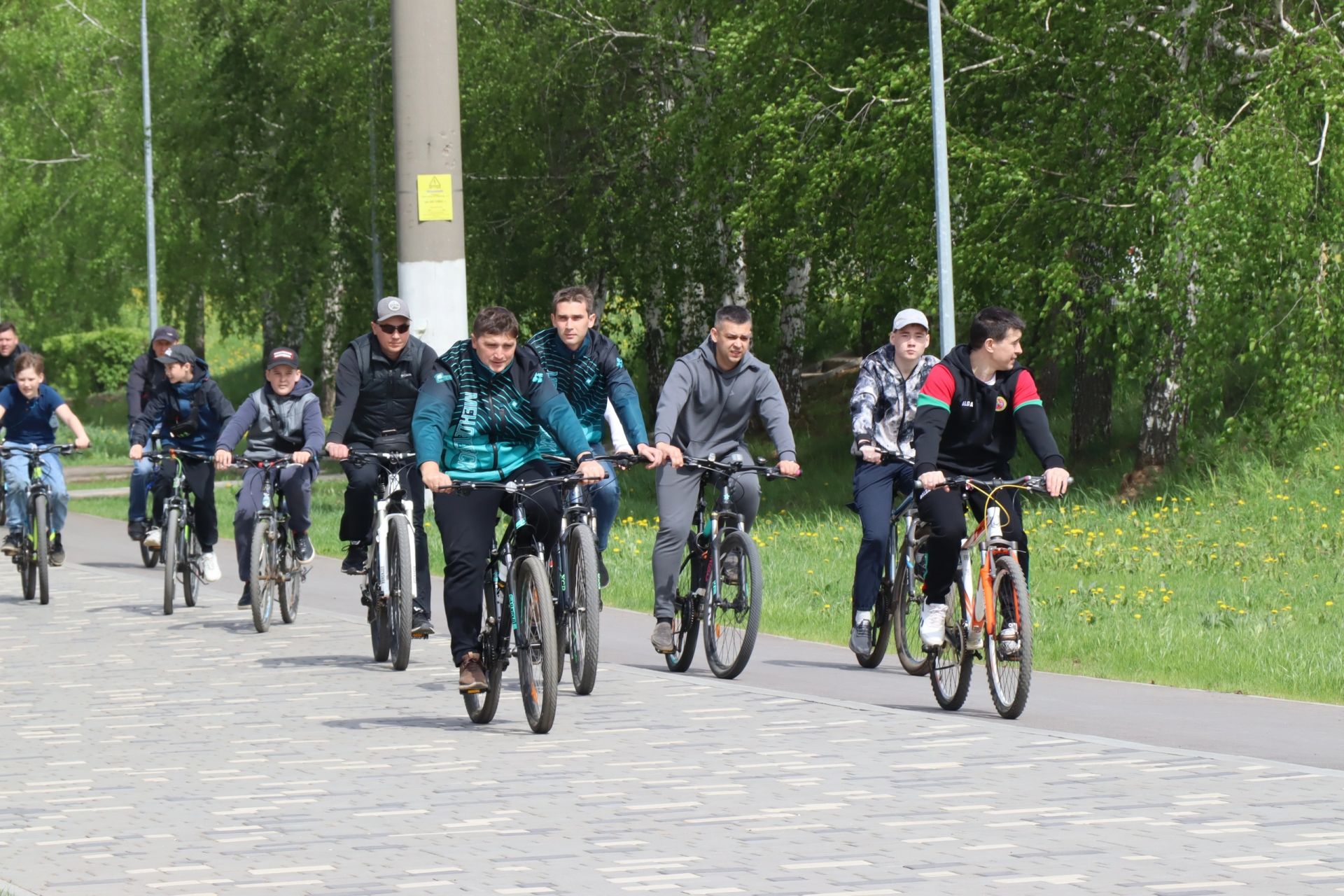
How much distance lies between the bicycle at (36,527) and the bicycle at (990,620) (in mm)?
8147

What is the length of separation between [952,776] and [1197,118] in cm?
1139

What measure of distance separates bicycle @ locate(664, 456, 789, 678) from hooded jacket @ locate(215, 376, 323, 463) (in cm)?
341

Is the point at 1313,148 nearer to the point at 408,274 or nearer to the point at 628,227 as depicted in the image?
the point at 408,274

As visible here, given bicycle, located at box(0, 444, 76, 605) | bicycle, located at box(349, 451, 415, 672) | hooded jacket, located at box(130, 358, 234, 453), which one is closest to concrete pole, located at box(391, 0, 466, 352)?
hooded jacket, located at box(130, 358, 234, 453)

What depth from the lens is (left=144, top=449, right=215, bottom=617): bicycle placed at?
14492 mm

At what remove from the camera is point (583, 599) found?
30.9 feet

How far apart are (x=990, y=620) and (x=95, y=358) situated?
51606 millimetres

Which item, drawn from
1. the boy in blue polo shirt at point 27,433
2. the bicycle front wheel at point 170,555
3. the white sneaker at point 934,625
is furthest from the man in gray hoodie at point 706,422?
the boy in blue polo shirt at point 27,433

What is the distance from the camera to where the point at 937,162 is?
18.3 m

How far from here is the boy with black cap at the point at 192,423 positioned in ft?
51.0

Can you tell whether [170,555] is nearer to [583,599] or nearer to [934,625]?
[583,599]

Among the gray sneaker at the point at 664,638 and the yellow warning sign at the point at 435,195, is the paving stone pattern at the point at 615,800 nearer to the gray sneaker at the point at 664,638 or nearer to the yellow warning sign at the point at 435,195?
the gray sneaker at the point at 664,638

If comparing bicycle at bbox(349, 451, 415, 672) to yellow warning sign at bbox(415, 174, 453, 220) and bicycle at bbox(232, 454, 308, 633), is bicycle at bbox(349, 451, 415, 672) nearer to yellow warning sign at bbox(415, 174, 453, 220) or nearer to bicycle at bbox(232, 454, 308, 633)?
bicycle at bbox(232, 454, 308, 633)

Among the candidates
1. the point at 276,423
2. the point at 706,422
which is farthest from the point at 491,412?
the point at 276,423
